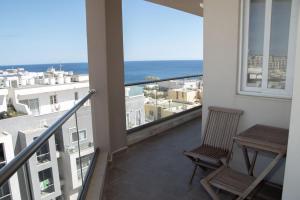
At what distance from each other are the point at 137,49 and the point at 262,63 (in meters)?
32.1

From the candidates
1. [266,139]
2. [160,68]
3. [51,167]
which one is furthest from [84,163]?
[160,68]

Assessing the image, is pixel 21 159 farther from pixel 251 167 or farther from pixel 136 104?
pixel 136 104

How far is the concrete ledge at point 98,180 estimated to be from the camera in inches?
102

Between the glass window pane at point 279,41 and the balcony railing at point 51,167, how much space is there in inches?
90.1

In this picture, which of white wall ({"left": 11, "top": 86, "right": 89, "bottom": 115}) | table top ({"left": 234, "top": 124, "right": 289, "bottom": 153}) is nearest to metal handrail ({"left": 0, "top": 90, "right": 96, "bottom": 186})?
table top ({"left": 234, "top": 124, "right": 289, "bottom": 153})

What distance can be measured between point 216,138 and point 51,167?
7.04 feet

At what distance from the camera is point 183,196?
264 cm

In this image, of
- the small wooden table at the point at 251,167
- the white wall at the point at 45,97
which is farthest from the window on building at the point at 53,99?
the small wooden table at the point at 251,167

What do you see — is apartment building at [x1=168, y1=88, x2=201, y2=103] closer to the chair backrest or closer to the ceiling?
the ceiling

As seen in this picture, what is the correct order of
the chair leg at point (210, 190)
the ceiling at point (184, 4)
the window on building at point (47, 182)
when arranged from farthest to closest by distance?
1. the ceiling at point (184, 4)
2. the chair leg at point (210, 190)
3. the window on building at point (47, 182)

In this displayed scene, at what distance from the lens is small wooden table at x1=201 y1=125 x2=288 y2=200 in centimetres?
209

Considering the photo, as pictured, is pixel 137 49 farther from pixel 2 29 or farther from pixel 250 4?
pixel 250 4

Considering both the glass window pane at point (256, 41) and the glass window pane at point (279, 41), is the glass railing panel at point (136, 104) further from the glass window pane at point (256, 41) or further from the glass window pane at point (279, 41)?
the glass window pane at point (279, 41)

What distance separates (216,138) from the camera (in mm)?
3225
